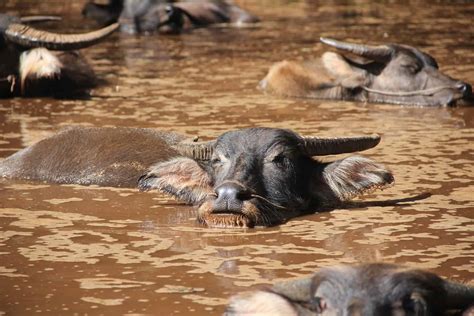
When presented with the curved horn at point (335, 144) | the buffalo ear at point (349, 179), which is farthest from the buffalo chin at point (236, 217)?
the curved horn at point (335, 144)

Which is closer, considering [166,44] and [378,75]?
[378,75]

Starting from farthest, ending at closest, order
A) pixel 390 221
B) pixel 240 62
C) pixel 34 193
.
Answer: pixel 240 62
pixel 34 193
pixel 390 221

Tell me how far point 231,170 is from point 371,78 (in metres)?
5.71

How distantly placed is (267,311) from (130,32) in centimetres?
1519

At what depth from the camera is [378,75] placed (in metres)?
13.0

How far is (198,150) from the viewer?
8062 millimetres

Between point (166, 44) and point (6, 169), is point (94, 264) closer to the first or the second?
point (6, 169)

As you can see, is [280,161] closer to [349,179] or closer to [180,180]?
[349,179]

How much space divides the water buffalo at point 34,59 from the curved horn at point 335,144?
5.46 m

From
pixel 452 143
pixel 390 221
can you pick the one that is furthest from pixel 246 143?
pixel 452 143

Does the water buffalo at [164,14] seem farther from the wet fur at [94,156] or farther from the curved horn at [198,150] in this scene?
the curved horn at [198,150]

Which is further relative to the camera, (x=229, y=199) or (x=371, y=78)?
(x=371, y=78)

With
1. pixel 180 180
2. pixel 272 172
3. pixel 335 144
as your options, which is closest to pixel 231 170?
pixel 272 172

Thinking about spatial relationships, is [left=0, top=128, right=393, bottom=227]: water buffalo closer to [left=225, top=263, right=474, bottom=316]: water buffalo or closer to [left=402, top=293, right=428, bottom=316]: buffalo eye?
[left=225, top=263, right=474, bottom=316]: water buffalo
